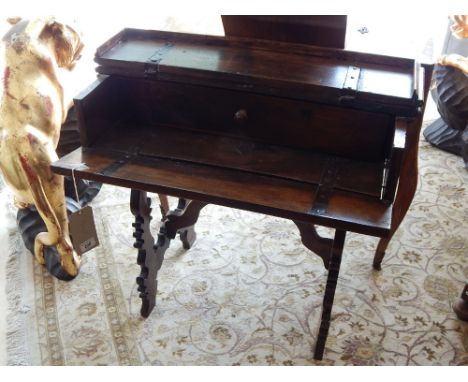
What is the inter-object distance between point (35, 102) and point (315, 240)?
0.83 m

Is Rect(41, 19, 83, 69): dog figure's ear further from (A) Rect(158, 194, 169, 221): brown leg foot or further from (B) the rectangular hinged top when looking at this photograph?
(A) Rect(158, 194, 169, 221): brown leg foot

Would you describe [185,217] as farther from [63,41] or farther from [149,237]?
[63,41]

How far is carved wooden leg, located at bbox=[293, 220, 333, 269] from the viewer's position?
120cm

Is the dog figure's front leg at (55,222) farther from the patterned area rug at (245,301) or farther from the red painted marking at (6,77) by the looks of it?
the red painted marking at (6,77)

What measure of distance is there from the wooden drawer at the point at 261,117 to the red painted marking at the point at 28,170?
31 centimetres

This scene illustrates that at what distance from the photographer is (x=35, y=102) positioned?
131 cm

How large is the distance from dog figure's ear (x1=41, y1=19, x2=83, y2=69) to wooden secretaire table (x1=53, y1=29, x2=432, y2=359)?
0.19 meters

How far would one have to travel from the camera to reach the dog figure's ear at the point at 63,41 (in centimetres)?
134

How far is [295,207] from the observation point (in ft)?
3.32

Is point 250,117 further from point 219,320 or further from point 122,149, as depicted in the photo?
point 219,320

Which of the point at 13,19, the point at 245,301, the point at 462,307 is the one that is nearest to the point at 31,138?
the point at 13,19

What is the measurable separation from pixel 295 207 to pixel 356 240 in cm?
82

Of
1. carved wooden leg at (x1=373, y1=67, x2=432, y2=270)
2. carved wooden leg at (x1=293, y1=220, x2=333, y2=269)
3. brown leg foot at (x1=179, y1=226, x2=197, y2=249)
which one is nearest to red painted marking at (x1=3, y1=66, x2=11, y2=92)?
brown leg foot at (x1=179, y1=226, x2=197, y2=249)

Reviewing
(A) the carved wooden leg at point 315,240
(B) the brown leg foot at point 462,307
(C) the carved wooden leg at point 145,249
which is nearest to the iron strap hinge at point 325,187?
(A) the carved wooden leg at point 315,240
